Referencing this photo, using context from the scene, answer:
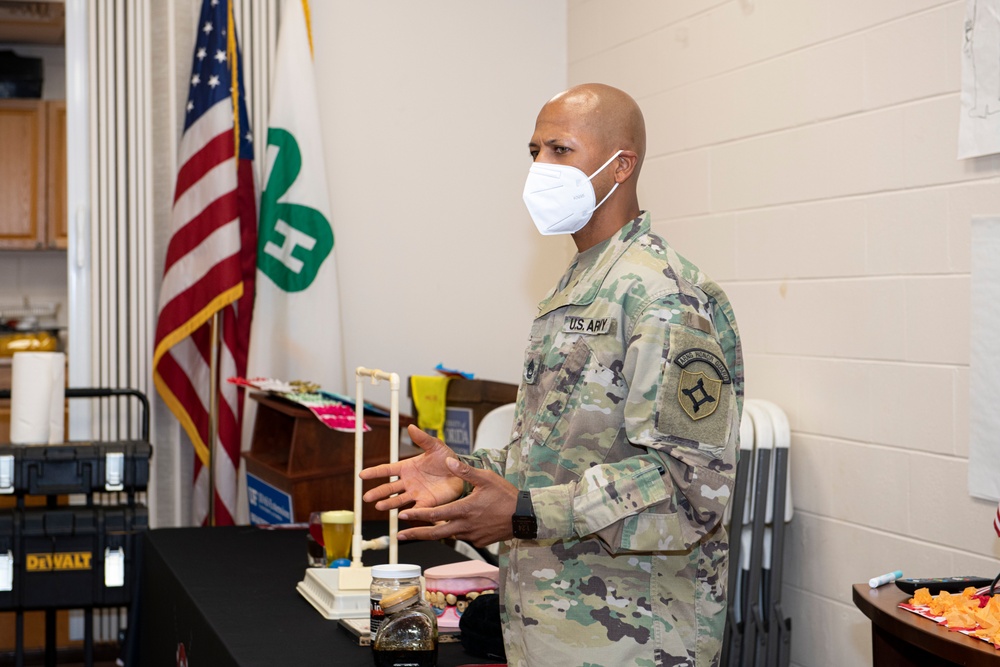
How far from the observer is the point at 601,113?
5.61 ft

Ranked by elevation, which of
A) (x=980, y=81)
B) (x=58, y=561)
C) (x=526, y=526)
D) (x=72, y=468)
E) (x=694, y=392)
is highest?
(x=980, y=81)

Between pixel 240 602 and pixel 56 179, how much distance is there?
398 centimetres

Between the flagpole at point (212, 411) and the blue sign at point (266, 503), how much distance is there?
0.28 m

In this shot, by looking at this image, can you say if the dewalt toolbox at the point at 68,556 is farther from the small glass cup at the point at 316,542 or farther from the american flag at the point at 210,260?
the american flag at the point at 210,260

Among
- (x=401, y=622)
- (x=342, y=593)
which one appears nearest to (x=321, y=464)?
(x=342, y=593)

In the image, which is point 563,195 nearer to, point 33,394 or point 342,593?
point 342,593

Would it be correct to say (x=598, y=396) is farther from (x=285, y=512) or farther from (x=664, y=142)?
(x=664, y=142)

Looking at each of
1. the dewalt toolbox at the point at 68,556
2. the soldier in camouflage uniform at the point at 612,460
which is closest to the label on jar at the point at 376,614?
the soldier in camouflage uniform at the point at 612,460

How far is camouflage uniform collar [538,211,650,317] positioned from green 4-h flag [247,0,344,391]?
231cm

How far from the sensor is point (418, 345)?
14.4 ft

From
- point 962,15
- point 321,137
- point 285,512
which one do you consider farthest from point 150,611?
point 962,15

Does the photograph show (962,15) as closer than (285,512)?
Yes

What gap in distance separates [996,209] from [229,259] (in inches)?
101

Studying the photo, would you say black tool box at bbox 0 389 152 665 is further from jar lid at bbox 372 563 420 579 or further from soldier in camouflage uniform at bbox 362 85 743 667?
soldier in camouflage uniform at bbox 362 85 743 667
